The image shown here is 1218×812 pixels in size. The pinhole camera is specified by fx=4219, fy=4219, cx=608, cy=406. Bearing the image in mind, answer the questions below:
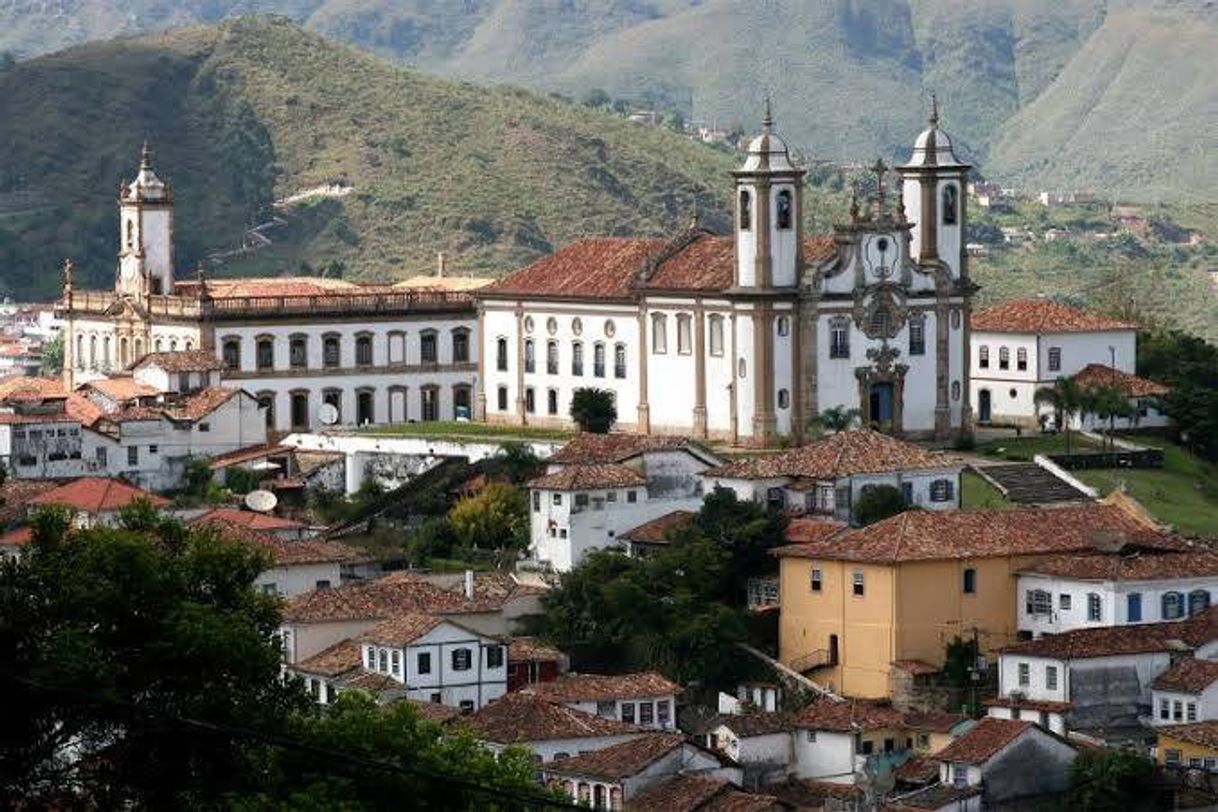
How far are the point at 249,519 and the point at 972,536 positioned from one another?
16.5 m

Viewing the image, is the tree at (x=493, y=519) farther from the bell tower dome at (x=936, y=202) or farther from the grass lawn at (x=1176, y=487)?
the bell tower dome at (x=936, y=202)

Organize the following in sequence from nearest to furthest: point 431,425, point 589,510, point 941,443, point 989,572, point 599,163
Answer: point 989,572 → point 589,510 → point 941,443 → point 431,425 → point 599,163

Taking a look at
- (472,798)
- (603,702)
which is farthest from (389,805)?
(603,702)

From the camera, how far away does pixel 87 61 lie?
185 metres

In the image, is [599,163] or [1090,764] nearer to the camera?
[1090,764]

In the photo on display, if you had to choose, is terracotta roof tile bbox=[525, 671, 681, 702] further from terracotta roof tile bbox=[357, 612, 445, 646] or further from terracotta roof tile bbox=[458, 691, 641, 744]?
terracotta roof tile bbox=[357, 612, 445, 646]

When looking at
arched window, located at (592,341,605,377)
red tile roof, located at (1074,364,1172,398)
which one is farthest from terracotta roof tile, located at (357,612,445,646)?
red tile roof, located at (1074,364,1172,398)

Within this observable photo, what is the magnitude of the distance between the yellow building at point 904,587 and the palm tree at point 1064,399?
14.2m

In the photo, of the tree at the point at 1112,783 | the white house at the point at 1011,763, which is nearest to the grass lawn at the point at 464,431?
the white house at the point at 1011,763

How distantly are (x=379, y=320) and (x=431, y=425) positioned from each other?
4.21 metres

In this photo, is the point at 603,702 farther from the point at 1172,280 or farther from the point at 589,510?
the point at 1172,280

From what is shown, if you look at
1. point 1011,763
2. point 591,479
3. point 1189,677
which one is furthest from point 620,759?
point 591,479

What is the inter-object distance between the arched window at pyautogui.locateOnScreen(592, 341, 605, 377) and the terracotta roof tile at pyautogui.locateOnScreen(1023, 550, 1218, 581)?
1943 cm

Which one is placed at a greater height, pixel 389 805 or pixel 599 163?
pixel 599 163
